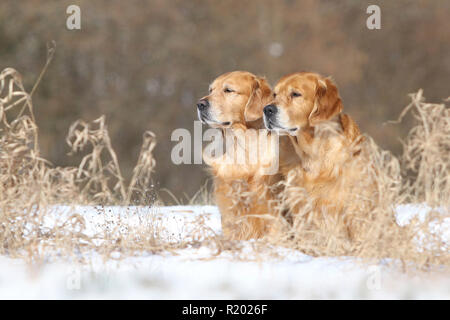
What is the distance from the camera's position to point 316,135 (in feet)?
11.2

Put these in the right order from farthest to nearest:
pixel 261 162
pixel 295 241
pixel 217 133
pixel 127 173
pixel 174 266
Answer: pixel 127 173 → pixel 217 133 → pixel 261 162 → pixel 295 241 → pixel 174 266

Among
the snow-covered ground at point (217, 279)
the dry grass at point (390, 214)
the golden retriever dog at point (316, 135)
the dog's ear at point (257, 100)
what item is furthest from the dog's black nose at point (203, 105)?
the snow-covered ground at point (217, 279)

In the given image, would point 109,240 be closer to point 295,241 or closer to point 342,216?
point 295,241

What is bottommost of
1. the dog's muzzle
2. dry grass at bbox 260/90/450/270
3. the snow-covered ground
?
the snow-covered ground

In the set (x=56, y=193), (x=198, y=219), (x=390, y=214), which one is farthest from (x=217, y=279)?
(x=56, y=193)

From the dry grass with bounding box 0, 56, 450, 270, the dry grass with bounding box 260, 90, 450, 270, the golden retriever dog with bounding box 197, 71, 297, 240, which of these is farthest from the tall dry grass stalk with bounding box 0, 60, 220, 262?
the dry grass with bounding box 260, 90, 450, 270

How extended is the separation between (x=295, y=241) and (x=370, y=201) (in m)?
0.47

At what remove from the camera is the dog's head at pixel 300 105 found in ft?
11.4

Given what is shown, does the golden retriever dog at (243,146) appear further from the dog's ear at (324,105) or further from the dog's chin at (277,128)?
the dog's ear at (324,105)

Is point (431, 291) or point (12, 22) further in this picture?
point (12, 22)

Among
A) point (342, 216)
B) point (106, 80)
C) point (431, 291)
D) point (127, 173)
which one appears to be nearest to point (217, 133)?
point (342, 216)

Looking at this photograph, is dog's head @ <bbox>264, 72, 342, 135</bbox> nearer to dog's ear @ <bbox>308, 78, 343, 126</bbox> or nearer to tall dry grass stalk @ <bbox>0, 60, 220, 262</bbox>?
dog's ear @ <bbox>308, 78, 343, 126</bbox>

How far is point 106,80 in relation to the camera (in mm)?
9562

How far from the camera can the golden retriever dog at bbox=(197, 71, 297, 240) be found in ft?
11.7
